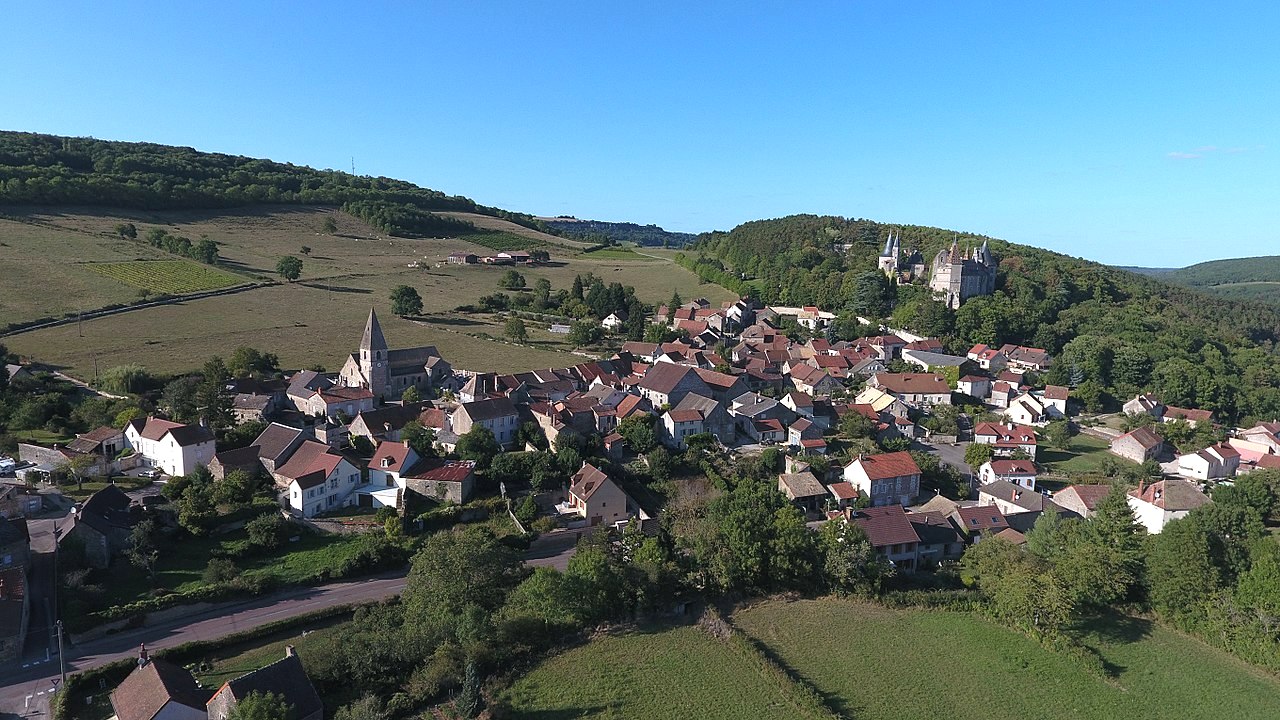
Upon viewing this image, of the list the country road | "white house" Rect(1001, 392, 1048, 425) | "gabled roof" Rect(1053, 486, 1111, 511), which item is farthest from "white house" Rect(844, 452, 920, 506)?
"white house" Rect(1001, 392, 1048, 425)

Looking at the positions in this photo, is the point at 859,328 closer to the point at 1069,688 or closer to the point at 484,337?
the point at 484,337

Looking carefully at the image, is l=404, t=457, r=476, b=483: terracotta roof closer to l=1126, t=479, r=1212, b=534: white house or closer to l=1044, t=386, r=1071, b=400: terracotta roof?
l=1126, t=479, r=1212, b=534: white house

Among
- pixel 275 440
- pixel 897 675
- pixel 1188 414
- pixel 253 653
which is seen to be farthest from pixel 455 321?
pixel 1188 414

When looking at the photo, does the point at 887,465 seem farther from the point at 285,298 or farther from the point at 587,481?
the point at 285,298

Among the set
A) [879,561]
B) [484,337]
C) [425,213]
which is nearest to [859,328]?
[484,337]

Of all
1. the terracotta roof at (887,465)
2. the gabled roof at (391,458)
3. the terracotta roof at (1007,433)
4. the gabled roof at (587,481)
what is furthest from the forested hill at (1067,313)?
the gabled roof at (391,458)

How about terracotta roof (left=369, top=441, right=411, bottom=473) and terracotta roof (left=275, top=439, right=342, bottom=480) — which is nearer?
terracotta roof (left=275, top=439, right=342, bottom=480)
